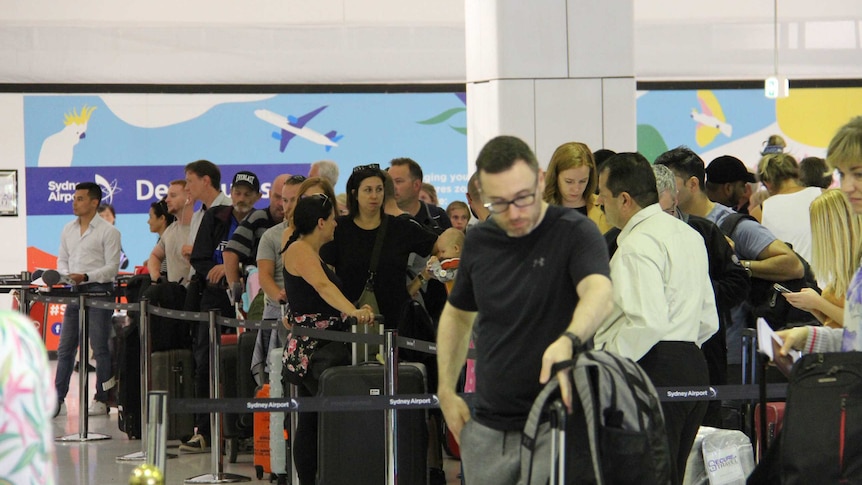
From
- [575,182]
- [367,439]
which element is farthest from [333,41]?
[575,182]

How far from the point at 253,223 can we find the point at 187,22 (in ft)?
20.7

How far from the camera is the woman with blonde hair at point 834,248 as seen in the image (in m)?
4.07

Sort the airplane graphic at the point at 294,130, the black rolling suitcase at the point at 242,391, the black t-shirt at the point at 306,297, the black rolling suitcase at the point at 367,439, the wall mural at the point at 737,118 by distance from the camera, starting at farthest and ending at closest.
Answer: the wall mural at the point at 737,118, the airplane graphic at the point at 294,130, the black rolling suitcase at the point at 242,391, the black t-shirt at the point at 306,297, the black rolling suitcase at the point at 367,439

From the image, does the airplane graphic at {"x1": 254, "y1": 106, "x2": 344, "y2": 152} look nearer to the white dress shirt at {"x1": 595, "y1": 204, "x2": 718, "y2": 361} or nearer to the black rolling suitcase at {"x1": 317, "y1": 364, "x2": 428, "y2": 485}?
the black rolling suitcase at {"x1": 317, "y1": 364, "x2": 428, "y2": 485}

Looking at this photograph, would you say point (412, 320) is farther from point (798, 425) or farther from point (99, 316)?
point (99, 316)

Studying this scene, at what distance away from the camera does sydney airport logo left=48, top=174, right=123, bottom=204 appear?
14078 millimetres

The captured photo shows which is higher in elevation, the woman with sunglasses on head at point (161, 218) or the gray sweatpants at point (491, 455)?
the woman with sunglasses on head at point (161, 218)

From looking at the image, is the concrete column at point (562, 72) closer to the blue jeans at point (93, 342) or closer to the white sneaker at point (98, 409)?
the blue jeans at point (93, 342)

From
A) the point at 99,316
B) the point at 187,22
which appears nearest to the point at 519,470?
the point at 99,316

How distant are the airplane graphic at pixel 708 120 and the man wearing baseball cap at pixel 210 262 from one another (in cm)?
712

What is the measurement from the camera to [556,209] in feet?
11.9

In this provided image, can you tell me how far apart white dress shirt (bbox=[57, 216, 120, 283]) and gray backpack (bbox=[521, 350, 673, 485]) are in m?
8.01

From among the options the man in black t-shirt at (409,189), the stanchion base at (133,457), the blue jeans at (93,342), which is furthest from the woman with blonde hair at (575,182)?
the blue jeans at (93,342)

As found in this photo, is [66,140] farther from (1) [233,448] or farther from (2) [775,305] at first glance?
(2) [775,305]
